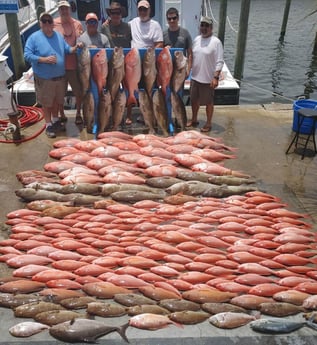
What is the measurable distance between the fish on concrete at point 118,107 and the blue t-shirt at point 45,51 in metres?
1.08

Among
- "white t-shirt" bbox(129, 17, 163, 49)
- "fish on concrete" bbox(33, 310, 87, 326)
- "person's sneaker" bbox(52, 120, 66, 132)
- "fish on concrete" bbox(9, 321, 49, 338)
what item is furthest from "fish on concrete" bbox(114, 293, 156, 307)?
"white t-shirt" bbox(129, 17, 163, 49)

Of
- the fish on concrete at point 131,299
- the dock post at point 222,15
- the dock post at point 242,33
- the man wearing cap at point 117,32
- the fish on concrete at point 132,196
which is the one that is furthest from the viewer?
the dock post at point 222,15

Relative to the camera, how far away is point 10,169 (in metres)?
6.48

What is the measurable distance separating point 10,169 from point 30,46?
2206mm

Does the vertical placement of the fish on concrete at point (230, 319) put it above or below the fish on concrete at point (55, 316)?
below

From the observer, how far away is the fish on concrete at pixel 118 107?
7451 millimetres

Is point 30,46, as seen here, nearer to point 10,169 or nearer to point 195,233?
point 10,169

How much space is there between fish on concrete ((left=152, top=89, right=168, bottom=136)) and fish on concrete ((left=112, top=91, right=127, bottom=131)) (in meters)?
0.58

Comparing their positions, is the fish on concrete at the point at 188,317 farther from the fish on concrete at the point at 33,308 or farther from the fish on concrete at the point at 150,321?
the fish on concrete at the point at 33,308

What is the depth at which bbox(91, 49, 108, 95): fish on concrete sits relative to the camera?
7145 mm

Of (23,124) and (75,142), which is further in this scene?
(23,124)

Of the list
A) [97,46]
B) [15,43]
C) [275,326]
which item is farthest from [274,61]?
[275,326]

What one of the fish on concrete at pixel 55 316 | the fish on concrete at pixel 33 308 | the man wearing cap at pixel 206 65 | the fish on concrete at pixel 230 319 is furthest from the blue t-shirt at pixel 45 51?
the fish on concrete at pixel 230 319

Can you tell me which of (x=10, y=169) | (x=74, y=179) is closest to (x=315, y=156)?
(x=74, y=179)
